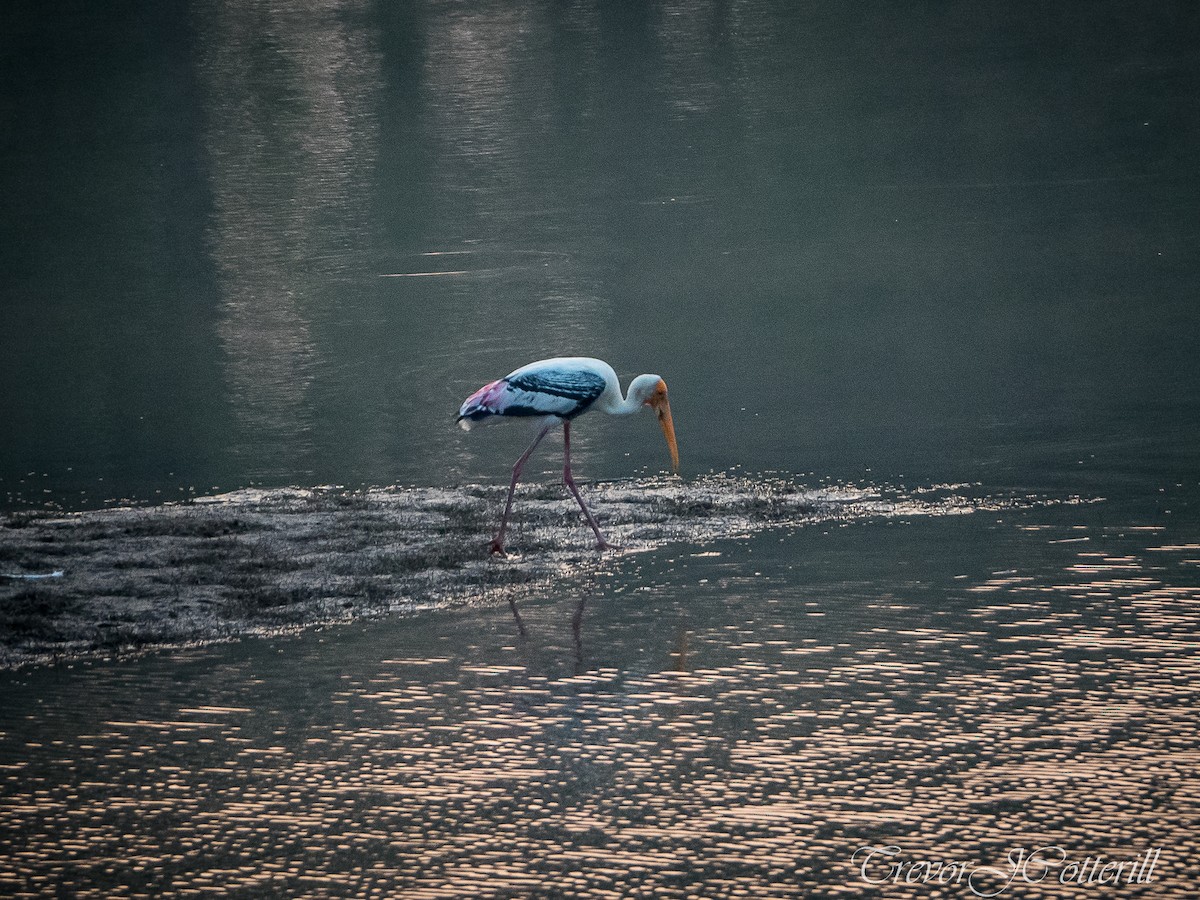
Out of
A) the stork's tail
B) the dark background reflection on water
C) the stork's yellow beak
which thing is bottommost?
the dark background reflection on water

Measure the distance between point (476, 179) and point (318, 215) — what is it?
1.98 meters

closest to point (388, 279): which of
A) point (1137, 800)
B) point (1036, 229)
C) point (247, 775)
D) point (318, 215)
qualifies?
point (318, 215)

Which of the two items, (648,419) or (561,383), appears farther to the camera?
(648,419)

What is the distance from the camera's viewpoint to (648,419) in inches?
466

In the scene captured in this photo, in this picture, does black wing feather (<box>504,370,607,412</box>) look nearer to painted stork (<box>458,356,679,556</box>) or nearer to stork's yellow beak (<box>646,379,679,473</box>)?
painted stork (<box>458,356,679,556</box>)

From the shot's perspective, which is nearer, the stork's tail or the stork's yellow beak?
the stork's tail

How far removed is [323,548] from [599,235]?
30.8 ft

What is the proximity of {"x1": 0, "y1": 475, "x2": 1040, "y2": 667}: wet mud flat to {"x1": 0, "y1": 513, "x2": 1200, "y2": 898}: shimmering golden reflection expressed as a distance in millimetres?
840

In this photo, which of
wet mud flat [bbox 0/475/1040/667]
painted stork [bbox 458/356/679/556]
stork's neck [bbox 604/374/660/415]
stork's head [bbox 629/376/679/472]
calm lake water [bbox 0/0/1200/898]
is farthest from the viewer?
stork's head [bbox 629/376/679/472]

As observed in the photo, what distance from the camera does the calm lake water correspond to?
5.73m

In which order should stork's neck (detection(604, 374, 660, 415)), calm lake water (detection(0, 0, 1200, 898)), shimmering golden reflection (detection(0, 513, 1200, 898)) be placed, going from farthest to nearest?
stork's neck (detection(604, 374, 660, 415)) → calm lake water (detection(0, 0, 1200, 898)) → shimmering golden reflection (detection(0, 513, 1200, 898))

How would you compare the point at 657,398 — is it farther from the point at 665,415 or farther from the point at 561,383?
the point at 561,383

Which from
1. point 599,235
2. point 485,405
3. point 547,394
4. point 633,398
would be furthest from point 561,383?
point 599,235


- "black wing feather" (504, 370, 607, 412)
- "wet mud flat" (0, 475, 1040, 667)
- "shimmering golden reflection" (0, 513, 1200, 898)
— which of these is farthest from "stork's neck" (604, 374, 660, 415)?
"shimmering golden reflection" (0, 513, 1200, 898)
